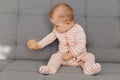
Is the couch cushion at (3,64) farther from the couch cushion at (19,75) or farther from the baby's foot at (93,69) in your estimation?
the baby's foot at (93,69)

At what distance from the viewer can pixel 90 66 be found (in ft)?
4.32

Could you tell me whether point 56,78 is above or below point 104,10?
below

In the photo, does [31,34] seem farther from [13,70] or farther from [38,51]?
[13,70]

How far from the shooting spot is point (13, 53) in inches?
61.5

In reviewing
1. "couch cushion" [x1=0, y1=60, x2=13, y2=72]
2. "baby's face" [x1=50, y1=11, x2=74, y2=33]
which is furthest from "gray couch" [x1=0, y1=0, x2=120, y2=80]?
"baby's face" [x1=50, y1=11, x2=74, y2=33]

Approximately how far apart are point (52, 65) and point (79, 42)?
202mm

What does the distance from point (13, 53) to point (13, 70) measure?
0.24 metres

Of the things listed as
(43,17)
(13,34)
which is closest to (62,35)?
(43,17)

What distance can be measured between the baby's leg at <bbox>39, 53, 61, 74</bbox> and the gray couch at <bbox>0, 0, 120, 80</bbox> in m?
0.09

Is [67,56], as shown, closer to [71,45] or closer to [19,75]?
[71,45]

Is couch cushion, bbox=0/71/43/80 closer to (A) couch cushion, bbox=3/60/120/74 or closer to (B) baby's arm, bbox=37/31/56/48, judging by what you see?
(A) couch cushion, bbox=3/60/120/74

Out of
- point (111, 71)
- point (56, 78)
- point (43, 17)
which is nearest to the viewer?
point (56, 78)

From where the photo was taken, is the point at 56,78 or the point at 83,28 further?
the point at 83,28

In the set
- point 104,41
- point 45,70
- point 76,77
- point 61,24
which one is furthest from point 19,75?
point 104,41
